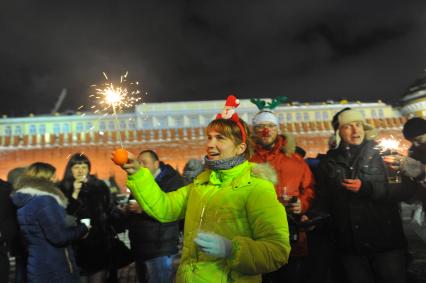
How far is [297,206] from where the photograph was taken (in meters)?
2.38

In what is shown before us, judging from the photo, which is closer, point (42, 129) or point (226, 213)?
point (226, 213)

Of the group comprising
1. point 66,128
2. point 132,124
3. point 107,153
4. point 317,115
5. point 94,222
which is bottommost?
point 94,222

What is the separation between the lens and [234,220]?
63.4 inches

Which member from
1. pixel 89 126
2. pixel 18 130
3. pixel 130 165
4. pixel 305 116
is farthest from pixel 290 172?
pixel 305 116

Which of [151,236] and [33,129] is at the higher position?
[33,129]

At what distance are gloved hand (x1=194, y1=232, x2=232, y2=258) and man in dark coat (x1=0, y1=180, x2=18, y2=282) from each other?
2.49m

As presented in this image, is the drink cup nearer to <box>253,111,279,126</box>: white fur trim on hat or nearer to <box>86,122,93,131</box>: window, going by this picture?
<box>253,111,279,126</box>: white fur trim on hat

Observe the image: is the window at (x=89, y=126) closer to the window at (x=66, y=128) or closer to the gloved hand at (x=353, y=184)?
Answer: the window at (x=66, y=128)

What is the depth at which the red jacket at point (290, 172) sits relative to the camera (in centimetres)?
260

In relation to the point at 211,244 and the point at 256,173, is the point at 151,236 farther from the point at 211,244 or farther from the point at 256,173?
the point at 211,244

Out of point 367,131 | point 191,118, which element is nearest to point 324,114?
point 191,118

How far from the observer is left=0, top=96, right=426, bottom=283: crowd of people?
1.60 meters

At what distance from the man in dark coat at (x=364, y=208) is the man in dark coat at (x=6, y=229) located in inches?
104

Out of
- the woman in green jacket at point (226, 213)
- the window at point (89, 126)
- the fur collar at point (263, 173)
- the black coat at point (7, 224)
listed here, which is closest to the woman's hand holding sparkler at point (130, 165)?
the woman in green jacket at point (226, 213)
